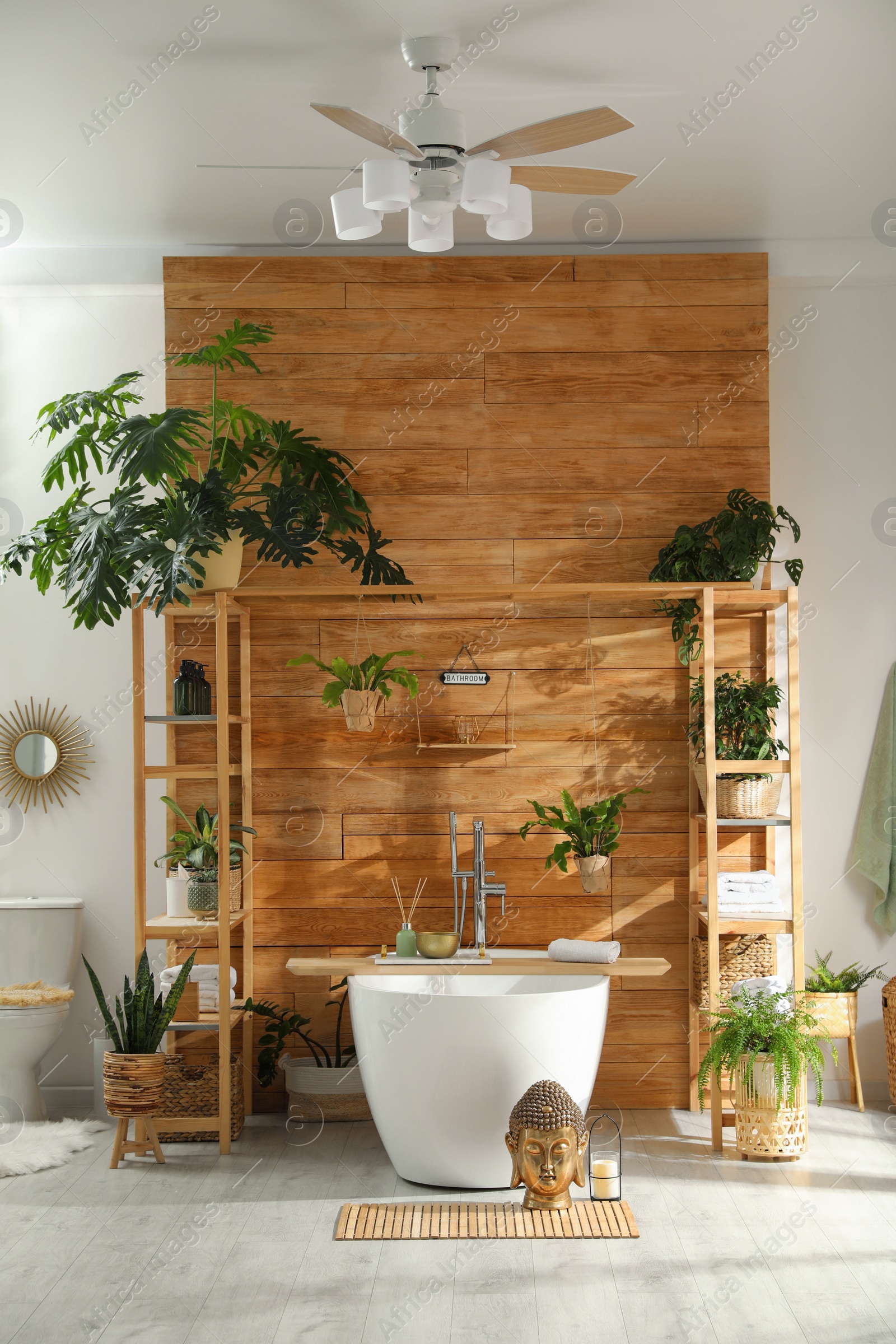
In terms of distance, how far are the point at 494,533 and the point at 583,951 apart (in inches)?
63.2

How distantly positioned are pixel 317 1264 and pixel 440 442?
2.85 meters

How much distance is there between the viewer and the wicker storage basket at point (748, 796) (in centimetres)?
394

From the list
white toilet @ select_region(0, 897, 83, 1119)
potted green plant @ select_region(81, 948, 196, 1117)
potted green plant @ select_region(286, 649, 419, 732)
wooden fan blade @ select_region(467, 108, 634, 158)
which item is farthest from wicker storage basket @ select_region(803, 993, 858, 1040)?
wooden fan blade @ select_region(467, 108, 634, 158)

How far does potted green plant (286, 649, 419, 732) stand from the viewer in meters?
4.05

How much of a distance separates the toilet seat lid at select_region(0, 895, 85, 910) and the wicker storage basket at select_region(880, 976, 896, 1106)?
3.08m

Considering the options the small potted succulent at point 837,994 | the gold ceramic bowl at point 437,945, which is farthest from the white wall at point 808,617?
the gold ceramic bowl at point 437,945

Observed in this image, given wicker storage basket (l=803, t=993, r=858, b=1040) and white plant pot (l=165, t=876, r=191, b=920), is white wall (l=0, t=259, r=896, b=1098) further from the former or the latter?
white plant pot (l=165, t=876, r=191, b=920)

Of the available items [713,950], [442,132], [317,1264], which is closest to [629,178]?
[442,132]

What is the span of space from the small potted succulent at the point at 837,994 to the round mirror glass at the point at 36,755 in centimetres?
303

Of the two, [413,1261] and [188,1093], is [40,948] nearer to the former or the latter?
[188,1093]

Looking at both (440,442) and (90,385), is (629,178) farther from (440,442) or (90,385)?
(90,385)

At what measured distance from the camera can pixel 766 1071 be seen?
3.63 metres

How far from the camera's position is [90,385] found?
4.68 metres

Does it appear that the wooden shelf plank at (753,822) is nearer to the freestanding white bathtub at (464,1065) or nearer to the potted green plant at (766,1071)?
the potted green plant at (766,1071)
